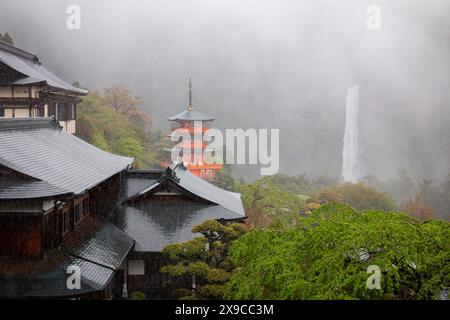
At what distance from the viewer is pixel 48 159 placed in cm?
1237

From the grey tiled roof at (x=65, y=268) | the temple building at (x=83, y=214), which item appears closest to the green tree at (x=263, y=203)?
the temple building at (x=83, y=214)

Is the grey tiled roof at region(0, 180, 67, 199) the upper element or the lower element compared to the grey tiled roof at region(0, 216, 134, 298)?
upper

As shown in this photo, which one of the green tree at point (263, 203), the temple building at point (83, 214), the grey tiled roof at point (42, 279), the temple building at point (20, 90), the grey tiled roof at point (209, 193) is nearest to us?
the grey tiled roof at point (42, 279)

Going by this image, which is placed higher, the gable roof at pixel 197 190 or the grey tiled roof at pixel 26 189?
the grey tiled roof at pixel 26 189

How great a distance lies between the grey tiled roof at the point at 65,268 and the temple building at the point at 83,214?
0.02 meters

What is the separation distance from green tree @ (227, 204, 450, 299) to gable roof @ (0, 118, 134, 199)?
465cm

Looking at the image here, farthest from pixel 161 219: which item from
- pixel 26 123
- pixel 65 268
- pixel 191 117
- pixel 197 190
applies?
pixel 191 117

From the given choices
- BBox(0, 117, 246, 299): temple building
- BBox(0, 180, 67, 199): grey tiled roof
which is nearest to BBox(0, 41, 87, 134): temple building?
BBox(0, 117, 246, 299): temple building

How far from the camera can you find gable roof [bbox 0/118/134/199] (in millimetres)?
10104

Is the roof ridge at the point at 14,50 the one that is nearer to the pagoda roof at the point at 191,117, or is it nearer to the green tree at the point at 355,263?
the pagoda roof at the point at 191,117

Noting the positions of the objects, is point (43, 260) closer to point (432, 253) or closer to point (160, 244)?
point (160, 244)

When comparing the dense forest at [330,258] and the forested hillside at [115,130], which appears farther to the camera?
the forested hillside at [115,130]

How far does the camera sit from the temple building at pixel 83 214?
32.2 ft

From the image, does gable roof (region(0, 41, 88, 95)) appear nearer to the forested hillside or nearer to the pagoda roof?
the forested hillside
